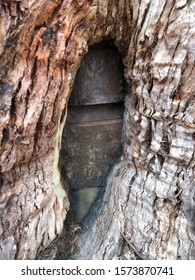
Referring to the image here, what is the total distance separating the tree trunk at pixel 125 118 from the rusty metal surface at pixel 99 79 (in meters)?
0.08

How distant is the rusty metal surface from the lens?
119cm

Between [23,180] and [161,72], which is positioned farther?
[23,180]

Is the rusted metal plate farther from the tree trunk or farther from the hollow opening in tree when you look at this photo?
the tree trunk

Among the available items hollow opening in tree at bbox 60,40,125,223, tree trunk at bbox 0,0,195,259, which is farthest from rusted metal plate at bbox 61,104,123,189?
tree trunk at bbox 0,0,195,259

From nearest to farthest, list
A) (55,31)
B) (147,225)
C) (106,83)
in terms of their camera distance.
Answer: (55,31)
(147,225)
(106,83)

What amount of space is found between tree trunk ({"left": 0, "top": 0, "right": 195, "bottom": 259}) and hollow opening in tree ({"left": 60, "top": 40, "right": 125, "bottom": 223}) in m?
0.09

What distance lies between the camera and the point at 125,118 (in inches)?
48.8

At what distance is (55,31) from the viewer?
0.91 metres

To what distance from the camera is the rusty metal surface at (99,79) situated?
46.7 inches

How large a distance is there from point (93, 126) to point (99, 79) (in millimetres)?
212

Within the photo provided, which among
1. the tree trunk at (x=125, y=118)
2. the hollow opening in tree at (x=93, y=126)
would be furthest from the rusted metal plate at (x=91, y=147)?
the tree trunk at (x=125, y=118)

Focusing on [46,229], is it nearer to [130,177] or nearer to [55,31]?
[130,177]
